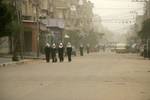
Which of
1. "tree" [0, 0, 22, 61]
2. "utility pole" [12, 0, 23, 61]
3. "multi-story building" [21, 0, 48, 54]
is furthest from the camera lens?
"multi-story building" [21, 0, 48, 54]

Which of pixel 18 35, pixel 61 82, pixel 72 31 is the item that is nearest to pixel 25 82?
pixel 61 82

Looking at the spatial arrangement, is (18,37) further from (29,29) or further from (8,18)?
(29,29)

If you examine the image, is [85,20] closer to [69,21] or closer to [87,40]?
[87,40]

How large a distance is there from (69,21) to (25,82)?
9911 cm

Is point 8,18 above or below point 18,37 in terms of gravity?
above

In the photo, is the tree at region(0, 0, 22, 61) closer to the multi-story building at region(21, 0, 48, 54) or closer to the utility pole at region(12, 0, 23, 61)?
the utility pole at region(12, 0, 23, 61)

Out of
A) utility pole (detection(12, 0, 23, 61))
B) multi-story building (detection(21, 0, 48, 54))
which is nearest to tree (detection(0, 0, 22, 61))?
utility pole (detection(12, 0, 23, 61))

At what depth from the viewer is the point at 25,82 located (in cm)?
2150

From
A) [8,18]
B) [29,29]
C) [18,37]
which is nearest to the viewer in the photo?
[8,18]

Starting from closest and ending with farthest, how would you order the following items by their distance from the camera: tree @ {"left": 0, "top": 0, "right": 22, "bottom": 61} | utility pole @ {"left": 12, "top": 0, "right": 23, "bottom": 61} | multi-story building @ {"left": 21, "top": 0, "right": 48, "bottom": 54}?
tree @ {"left": 0, "top": 0, "right": 22, "bottom": 61} < utility pole @ {"left": 12, "top": 0, "right": 23, "bottom": 61} < multi-story building @ {"left": 21, "top": 0, "right": 48, "bottom": 54}

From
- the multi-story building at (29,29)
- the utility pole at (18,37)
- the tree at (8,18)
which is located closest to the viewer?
the tree at (8,18)

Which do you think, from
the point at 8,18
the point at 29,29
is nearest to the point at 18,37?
the point at 8,18

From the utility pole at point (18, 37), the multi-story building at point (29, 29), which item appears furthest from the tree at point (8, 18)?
the multi-story building at point (29, 29)

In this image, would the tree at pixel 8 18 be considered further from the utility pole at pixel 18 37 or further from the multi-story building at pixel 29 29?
the multi-story building at pixel 29 29
